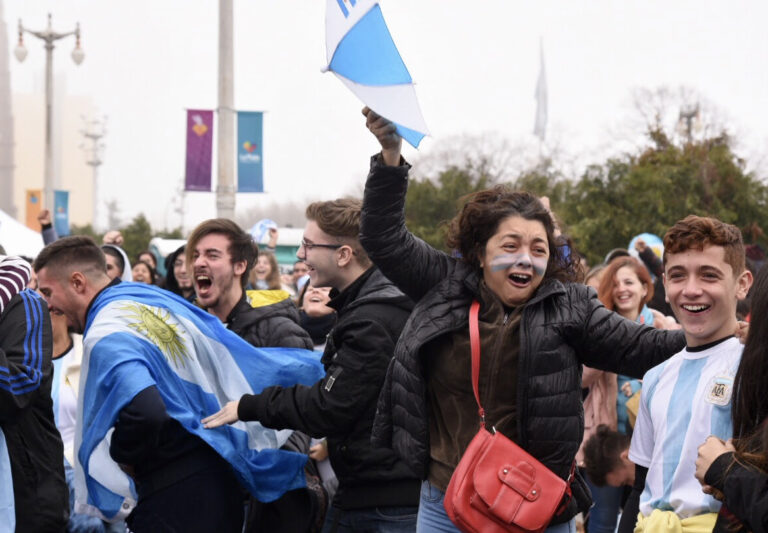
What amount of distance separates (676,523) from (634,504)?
401mm

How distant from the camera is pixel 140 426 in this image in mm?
4023

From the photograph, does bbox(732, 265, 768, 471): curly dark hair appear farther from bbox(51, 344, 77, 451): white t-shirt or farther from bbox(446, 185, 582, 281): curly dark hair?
bbox(51, 344, 77, 451): white t-shirt

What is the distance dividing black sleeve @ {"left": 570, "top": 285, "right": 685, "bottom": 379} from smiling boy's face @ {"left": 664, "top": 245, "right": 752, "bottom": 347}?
11 centimetres

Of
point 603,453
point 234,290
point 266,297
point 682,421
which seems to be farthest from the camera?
point 603,453

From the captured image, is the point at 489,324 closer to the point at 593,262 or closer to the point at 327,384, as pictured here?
the point at 327,384

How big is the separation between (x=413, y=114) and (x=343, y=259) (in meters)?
1.18

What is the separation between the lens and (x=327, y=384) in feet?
12.8

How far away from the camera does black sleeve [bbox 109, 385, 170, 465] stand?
13.2 ft

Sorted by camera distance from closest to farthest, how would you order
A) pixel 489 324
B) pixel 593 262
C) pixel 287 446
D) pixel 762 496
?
pixel 762 496 → pixel 489 324 → pixel 287 446 → pixel 593 262

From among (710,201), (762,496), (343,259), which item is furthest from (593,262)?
(762,496)

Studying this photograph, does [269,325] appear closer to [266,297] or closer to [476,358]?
[266,297]

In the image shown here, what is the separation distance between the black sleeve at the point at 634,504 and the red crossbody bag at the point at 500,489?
0.99 ft

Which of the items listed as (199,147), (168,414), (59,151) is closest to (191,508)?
(168,414)

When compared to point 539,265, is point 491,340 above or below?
below
